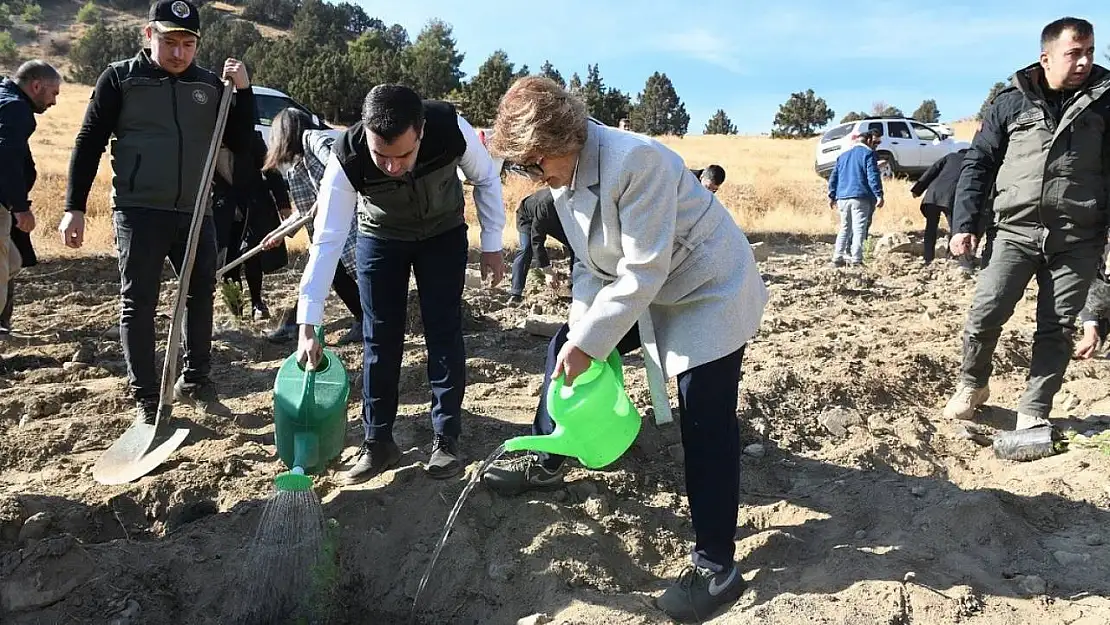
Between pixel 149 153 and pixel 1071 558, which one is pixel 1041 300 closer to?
pixel 1071 558

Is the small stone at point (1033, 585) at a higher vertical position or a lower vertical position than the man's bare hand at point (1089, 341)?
lower

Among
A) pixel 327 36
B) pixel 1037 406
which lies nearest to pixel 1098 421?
pixel 1037 406

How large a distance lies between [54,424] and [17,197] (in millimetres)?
1131

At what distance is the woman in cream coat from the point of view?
2.12 meters

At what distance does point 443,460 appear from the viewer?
3195mm

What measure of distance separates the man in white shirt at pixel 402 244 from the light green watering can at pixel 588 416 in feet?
2.88

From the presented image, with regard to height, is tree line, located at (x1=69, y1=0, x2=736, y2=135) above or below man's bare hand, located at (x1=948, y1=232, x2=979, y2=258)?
above

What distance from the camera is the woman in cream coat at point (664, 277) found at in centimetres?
212

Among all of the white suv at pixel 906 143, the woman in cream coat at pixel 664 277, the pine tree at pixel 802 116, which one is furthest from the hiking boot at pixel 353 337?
the pine tree at pixel 802 116

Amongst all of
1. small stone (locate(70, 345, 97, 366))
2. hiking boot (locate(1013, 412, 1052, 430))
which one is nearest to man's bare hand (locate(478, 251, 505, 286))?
hiking boot (locate(1013, 412, 1052, 430))

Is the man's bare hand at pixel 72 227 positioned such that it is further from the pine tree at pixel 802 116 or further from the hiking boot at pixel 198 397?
the pine tree at pixel 802 116

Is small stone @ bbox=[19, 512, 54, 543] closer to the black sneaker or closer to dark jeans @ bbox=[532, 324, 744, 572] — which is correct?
the black sneaker

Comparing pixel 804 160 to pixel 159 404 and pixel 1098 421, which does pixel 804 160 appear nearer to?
pixel 1098 421

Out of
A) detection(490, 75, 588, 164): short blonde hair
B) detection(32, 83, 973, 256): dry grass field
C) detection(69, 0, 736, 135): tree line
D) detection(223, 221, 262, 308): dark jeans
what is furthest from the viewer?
detection(69, 0, 736, 135): tree line
